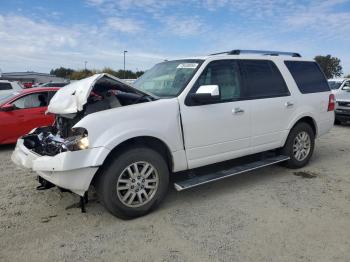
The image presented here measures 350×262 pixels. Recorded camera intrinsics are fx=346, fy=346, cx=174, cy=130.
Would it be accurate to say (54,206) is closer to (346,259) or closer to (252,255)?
(252,255)

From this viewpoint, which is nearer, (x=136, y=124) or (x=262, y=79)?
(x=136, y=124)

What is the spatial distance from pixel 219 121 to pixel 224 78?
0.66m

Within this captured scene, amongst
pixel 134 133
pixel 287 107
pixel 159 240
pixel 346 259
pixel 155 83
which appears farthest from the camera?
pixel 287 107

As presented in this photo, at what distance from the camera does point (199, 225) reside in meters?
3.78

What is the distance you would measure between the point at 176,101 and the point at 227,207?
56.9 inches

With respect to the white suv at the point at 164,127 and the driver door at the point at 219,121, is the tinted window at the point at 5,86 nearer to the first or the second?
the white suv at the point at 164,127

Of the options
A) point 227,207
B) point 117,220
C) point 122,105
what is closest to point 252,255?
point 227,207

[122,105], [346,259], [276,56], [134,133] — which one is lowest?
[346,259]

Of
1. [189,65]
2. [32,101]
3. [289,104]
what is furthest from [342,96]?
[32,101]

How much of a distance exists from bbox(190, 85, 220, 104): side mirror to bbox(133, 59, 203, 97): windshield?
0.77 feet

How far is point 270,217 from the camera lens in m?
3.95

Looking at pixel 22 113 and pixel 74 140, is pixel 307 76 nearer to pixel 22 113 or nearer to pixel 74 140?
pixel 74 140

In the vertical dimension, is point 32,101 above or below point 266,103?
above

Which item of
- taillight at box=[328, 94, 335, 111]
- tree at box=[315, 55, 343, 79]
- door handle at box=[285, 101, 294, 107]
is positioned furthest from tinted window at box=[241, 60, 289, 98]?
tree at box=[315, 55, 343, 79]
